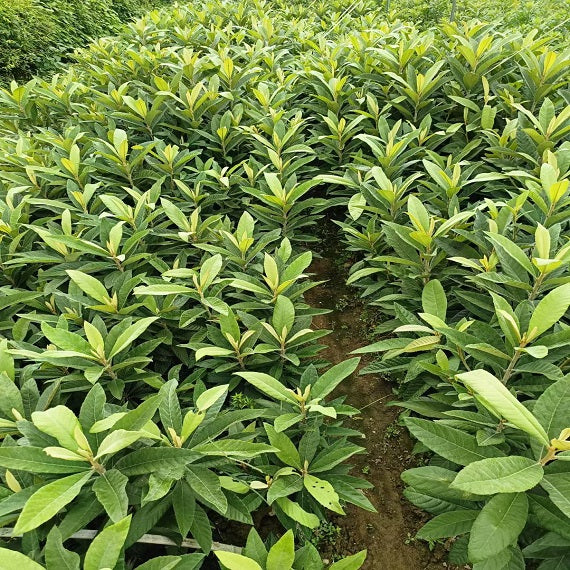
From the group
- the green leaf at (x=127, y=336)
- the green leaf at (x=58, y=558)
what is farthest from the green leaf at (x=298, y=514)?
the green leaf at (x=127, y=336)

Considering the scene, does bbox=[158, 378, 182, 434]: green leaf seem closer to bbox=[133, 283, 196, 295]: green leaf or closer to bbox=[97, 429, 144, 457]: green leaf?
bbox=[97, 429, 144, 457]: green leaf

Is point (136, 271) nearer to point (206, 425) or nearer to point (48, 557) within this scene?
point (206, 425)

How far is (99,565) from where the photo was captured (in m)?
1.08

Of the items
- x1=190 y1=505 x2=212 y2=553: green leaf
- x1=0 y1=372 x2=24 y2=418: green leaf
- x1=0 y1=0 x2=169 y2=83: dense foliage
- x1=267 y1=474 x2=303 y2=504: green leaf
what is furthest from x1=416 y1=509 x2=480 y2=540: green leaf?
x1=0 y1=0 x2=169 y2=83: dense foliage

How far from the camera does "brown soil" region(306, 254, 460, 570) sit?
1.81 m

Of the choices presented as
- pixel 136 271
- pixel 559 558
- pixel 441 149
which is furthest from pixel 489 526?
pixel 441 149

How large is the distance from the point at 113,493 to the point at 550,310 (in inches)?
55.0

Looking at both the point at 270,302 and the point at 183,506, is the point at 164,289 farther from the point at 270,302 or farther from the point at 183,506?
the point at 183,506

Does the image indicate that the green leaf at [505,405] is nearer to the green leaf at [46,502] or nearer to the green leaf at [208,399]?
the green leaf at [208,399]

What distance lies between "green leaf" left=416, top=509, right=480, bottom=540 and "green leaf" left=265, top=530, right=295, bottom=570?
45 centimetres

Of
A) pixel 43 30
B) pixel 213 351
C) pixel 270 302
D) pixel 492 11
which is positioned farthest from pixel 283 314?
pixel 43 30

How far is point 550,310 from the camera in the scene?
142 centimetres

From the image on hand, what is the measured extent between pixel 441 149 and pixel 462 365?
5.44ft

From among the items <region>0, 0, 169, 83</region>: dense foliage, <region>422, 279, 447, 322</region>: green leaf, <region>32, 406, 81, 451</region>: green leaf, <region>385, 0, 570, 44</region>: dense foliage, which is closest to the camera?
<region>32, 406, 81, 451</region>: green leaf
